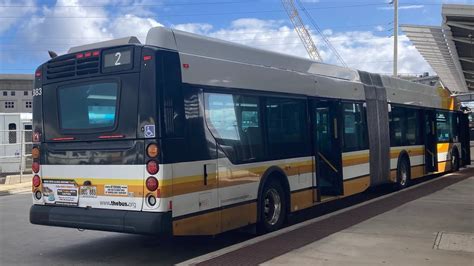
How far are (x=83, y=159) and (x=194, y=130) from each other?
1580mm

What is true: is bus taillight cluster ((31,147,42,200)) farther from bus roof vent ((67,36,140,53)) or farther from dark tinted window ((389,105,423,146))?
dark tinted window ((389,105,423,146))

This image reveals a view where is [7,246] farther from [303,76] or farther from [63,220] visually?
[303,76]

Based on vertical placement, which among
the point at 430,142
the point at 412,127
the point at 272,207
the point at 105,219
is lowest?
the point at 272,207

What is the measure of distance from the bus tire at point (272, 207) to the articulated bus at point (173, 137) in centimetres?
2

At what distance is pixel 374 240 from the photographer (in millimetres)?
7289

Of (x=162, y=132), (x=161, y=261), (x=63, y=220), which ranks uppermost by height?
(x=162, y=132)

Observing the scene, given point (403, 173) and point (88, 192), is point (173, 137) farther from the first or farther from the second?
point (403, 173)

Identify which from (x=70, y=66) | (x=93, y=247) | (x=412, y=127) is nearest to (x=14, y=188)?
(x=93, y=247)

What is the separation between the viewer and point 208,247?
25.9 feet

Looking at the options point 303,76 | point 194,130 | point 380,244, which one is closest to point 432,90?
point 303,76

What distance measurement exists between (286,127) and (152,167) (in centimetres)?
334

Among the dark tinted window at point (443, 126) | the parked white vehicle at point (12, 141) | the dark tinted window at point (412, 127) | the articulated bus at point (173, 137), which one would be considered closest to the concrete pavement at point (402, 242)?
the articulated bus at point (173, 137)

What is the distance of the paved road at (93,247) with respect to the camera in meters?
7.22

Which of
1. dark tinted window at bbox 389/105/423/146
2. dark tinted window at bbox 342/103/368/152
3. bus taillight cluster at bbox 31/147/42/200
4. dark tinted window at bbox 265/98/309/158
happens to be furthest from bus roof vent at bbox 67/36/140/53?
dark tinted window at bbox 389/105/423/146
